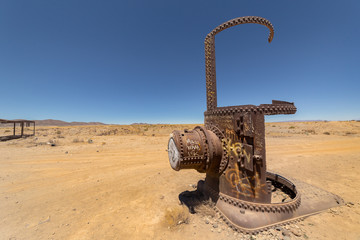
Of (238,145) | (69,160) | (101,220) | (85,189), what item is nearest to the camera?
(238,145)

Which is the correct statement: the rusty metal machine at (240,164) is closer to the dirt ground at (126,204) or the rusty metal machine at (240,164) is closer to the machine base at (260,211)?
the machine base at (260,211)

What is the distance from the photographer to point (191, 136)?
11.0ft

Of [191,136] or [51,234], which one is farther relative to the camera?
[191,136]

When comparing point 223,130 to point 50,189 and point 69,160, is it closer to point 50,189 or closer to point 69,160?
point 50,189

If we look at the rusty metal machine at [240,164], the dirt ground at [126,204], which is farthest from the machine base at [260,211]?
the dirt ground at [126,204]

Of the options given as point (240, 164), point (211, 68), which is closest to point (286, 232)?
point (240, 164)

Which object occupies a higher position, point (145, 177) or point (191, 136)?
point (191, 136)

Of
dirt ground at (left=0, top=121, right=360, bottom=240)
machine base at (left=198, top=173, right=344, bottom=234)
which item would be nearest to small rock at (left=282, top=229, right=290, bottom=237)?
dirt ground at (left=0, top=121, right=360, bottom=240)

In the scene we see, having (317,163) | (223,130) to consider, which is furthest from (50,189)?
(317,163)

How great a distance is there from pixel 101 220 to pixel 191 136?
9.27 ft

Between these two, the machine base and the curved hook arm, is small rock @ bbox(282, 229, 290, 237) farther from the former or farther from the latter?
the curved hook arm

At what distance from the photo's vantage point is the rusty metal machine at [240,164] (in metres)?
2.88

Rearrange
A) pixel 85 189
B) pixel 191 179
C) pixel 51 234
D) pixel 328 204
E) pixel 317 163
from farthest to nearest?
1. pixel 317 163
2. pixel 191 179
3. pixel 85 189
4. pixel 328 204
5. pixel 51 234

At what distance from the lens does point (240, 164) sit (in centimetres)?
307
